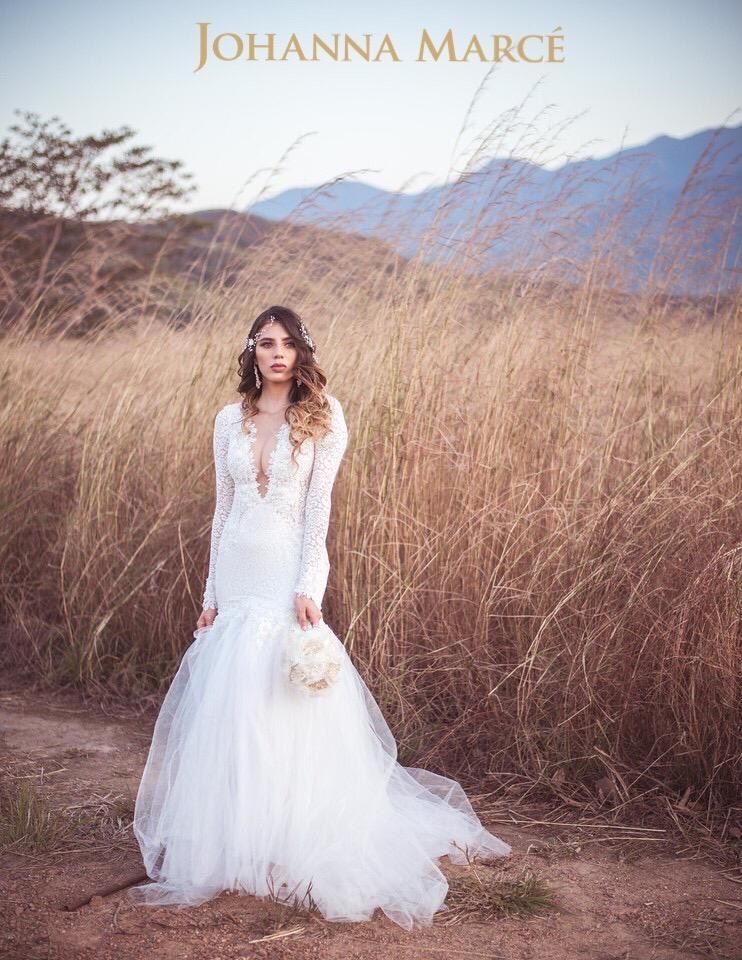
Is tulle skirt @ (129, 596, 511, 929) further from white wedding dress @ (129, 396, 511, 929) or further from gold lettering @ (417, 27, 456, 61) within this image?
gold lettering @ (417, 27, 456, 61)

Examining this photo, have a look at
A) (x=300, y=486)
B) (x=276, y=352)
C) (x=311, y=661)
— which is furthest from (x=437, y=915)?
(x=276, y=352)

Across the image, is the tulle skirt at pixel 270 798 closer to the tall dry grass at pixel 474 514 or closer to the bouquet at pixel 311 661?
the bouquet at pixel 311 661

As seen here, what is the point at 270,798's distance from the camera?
2.55 metres

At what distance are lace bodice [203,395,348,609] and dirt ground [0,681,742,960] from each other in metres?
0.86

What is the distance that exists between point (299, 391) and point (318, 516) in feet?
1.36

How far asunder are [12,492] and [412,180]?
263cm

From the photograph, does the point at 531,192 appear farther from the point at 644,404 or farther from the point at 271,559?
the point at 271,559

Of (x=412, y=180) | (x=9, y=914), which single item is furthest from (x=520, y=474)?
(x=9, y=914)

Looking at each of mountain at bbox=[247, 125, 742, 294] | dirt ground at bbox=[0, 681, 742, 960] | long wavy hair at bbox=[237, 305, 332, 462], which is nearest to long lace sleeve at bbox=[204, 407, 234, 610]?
long wavy hair at bbox=[237, 305, 332, 462]

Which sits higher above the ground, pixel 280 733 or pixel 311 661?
pixel 311 661

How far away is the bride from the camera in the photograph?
253cm

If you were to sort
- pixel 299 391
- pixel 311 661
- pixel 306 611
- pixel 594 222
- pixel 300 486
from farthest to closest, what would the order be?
pixel 594 222 < pixel 299 391 < pixel 300 486 < pixel 306 611 < pixel 311 661

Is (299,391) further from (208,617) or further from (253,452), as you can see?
(208,617)

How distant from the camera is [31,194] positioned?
922cm
